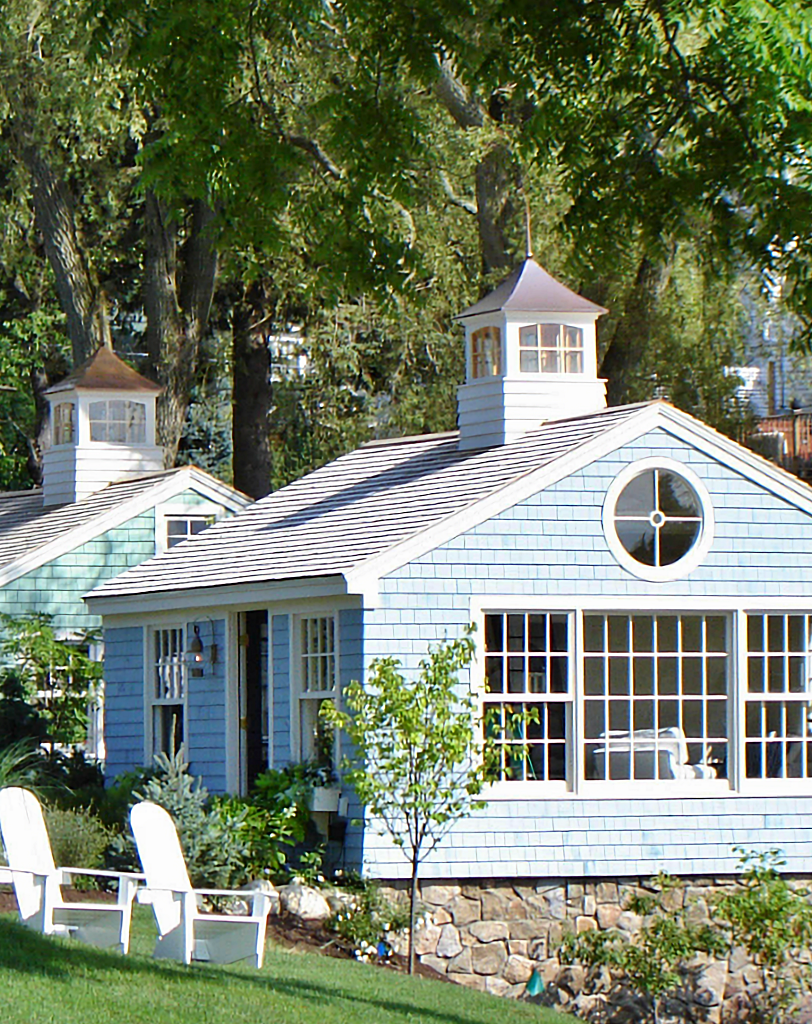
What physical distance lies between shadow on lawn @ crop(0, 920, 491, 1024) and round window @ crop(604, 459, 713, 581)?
19.0 ft

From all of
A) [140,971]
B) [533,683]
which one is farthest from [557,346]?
[140,971]

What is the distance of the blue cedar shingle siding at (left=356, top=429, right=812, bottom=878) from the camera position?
52.0 feet

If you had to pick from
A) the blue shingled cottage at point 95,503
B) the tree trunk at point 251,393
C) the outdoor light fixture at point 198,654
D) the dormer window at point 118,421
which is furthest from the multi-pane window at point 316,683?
the tree trunk at point 251,393

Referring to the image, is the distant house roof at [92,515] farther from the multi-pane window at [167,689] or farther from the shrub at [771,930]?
the shrub at [771,930]

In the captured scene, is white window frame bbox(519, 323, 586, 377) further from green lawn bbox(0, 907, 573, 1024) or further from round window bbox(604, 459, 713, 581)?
green lawn bbox(0, 907, 573, 1024)

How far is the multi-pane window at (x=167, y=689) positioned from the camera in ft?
61.3

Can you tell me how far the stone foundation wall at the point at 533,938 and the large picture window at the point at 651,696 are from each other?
39.5 inches

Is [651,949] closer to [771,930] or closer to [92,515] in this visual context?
[771,930]

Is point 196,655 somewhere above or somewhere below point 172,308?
below

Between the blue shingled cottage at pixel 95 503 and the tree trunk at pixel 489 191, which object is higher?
the tree trunk at pixel 489 191

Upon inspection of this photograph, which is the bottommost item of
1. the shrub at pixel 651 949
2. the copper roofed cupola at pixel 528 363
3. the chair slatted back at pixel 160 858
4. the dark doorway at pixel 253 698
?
the shrub at pixel 651 949

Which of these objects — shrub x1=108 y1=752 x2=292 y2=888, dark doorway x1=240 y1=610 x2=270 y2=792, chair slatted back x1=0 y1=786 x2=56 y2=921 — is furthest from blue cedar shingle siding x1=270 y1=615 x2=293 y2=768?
chair slatted back x1=0 y1=786 x2=56 y2=921

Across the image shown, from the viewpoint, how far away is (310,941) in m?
14.5

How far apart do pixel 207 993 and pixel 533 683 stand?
613 centimetres
